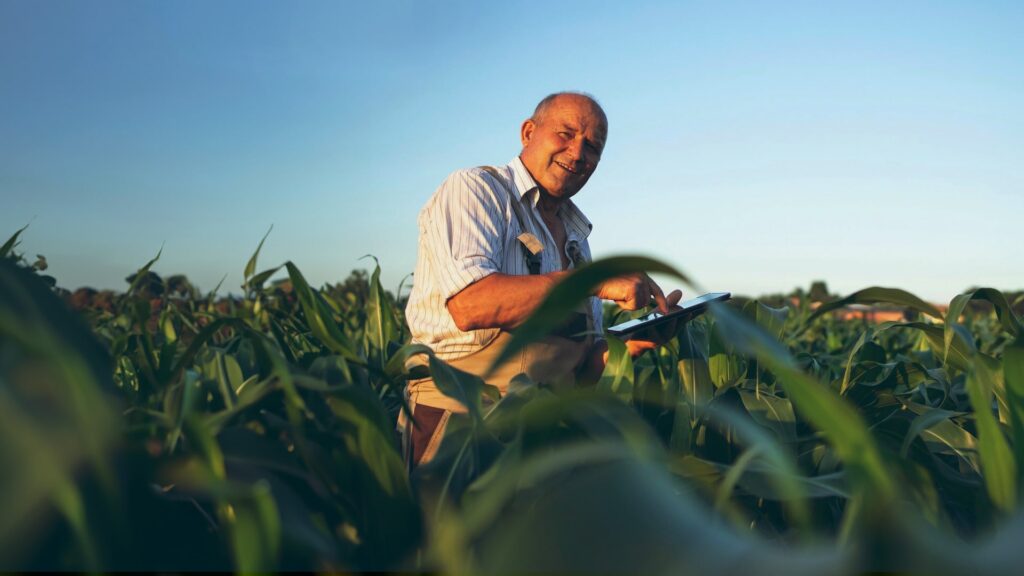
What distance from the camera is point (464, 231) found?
Result: 2057 millimetres

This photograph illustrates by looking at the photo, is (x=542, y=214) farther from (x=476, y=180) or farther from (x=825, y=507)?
(x=825, y=507)

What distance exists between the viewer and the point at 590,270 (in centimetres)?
52

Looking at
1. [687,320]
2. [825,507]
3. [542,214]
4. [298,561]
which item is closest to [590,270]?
[298,561]

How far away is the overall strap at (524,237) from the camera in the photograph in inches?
89.7

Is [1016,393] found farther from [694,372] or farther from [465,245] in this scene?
[465,245]

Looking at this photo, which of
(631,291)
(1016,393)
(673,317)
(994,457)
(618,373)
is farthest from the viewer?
(631,291)

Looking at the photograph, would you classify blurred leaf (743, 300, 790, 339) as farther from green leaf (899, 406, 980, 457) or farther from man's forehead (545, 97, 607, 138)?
man's forehead (545, 97, 607, 138)

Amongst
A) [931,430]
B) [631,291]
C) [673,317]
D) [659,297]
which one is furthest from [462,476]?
[659,297]

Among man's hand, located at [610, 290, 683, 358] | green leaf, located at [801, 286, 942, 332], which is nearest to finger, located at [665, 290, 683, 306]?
man's hand, located at [610, 290, 683, 358]

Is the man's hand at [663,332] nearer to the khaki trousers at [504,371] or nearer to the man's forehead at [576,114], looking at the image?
the khaki trousers at [504,371]

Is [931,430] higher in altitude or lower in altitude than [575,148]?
lower

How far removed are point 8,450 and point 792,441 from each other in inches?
38.0

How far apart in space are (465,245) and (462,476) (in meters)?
1.29

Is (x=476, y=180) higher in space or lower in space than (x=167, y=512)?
higher
